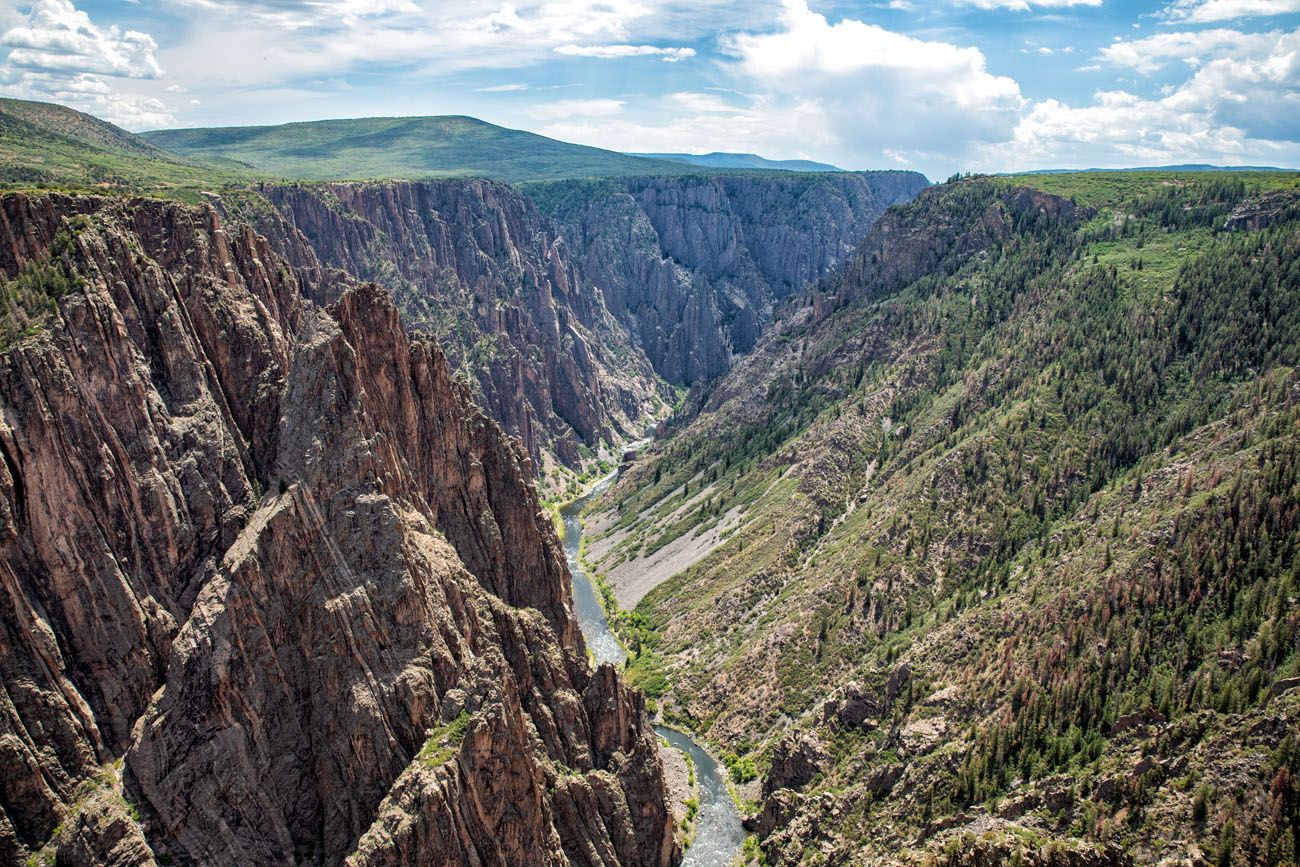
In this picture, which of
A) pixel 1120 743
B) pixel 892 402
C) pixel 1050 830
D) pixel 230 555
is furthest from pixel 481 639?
pixel 892 402

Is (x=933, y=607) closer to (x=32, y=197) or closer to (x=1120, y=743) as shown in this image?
(x=1120, y=743)

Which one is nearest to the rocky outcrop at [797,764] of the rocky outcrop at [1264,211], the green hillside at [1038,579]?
the green hillside at [1038,579]

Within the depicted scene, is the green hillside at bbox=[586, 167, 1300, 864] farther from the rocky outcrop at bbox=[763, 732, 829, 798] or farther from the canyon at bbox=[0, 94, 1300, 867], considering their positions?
the canyon at bbox=[0, 94, 1300, 867]

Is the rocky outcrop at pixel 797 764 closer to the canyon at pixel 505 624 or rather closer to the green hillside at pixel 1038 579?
the green hillside at pixel 1038 579

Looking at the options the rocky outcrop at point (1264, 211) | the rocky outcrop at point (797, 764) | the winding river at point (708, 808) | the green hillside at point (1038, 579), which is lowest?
the winding river at point (708, 808)

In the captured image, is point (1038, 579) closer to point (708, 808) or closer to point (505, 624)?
point (708, 808)

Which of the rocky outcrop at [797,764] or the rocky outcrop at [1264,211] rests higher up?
the rocky outcrop at [1264,211]

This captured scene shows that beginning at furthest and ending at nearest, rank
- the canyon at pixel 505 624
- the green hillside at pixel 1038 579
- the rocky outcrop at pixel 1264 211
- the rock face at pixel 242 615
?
the rocky outcrop at pixel 1264 211 < the green hillside at pixel 1038 579 < the canyon at pixel 505 624 < the rock face at pixel 242 615

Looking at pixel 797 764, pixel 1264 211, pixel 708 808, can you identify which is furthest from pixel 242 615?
pixel 1264 211
